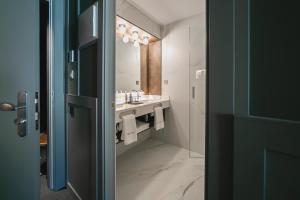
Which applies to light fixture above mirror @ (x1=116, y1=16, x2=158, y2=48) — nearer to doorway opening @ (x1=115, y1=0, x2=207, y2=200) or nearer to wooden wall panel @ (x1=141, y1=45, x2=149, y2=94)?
doorway opening @ (x1=115, y1=0, x2=207, y2=200)

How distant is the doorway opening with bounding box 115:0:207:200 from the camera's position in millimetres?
2439

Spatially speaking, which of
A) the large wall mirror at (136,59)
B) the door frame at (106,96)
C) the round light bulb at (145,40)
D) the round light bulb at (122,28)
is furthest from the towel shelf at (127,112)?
the round light bulb at (145,40)

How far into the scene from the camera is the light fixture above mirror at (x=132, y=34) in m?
3.00

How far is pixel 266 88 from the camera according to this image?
0.63 m

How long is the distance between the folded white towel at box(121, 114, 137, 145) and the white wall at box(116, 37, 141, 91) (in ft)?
3.05

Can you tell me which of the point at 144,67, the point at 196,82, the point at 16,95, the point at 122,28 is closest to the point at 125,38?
the point at 122,28

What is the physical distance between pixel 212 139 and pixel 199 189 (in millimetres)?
1576

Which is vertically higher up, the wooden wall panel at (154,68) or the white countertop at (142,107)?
the wooden wall panel at (154,68)

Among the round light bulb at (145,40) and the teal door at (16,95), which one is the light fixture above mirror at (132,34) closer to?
the round light bulb at (145,40)

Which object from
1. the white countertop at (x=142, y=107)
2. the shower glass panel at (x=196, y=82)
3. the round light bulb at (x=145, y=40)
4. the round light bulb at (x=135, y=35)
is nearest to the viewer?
the white countertop at (x=142, y=107)

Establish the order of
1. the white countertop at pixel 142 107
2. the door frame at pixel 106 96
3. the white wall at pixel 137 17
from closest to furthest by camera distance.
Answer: the door frame at pixel 106 96, the white countertop at pixel 142 107, the white wall at pixel 137 17

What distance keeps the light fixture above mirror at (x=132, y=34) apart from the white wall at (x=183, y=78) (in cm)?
38

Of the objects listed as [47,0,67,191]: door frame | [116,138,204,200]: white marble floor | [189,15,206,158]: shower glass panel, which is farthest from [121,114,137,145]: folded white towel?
[189,15,206,158]: shower glass panel

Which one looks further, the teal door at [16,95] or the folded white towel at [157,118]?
the folded white towel at [157,118]
